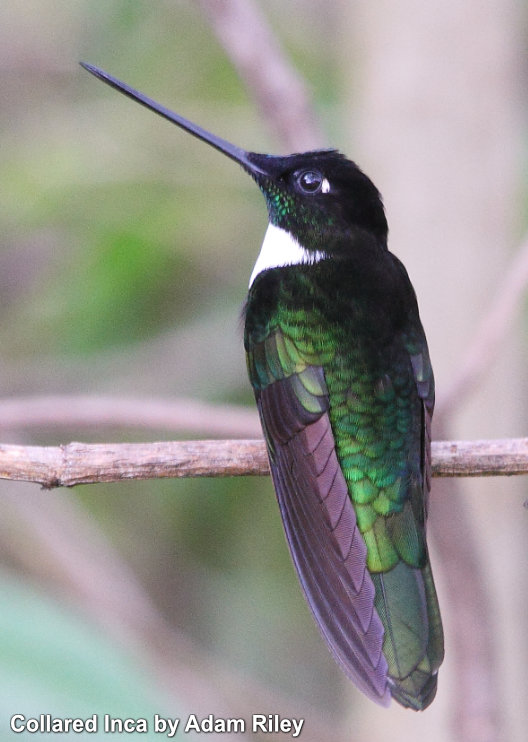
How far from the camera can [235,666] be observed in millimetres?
4574

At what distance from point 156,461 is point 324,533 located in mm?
380

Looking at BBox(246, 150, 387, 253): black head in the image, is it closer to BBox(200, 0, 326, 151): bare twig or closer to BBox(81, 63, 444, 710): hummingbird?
BBox(81, 63, 444, 710): hummingbird

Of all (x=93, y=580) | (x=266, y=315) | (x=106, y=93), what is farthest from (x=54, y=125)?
(x=266, y=315)

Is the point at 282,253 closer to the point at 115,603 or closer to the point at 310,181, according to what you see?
the point at 310,181

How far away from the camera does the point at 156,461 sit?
230 centimetres

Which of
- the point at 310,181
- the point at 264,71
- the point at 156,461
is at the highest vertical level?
the point at 264,71

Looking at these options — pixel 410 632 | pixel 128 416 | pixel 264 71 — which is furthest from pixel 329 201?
pixel 410 632

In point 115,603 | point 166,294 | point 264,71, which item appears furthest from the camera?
point 166,294

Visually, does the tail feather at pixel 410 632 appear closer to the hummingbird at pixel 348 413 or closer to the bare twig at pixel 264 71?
the hummingbird at pixel 348 413

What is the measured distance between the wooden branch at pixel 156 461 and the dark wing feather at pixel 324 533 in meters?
0.10

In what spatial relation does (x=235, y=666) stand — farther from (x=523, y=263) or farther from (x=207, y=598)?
(x=523, y=263)

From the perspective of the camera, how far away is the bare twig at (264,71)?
2975 millimetres

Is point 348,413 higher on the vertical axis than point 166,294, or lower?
lower

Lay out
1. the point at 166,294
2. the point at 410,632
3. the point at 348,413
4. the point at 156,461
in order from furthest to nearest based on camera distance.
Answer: the point at 166,294 → the point at 348,413 → the point at 156,461 → the point at 410,632
